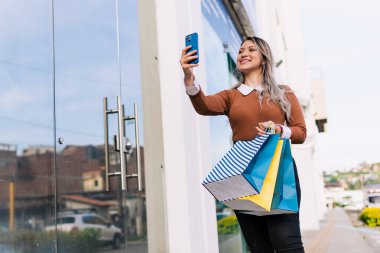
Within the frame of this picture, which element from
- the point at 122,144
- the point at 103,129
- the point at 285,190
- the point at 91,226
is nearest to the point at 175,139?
the point at 122,144

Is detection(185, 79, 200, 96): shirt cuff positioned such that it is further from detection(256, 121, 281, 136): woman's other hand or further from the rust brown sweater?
detection(256, 121, 281, 136): woman's other hand

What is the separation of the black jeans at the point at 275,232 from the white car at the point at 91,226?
72 centimetres

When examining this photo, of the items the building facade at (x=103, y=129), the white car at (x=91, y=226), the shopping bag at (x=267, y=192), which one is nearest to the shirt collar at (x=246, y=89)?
the shopping bag at (x=267, y=192)

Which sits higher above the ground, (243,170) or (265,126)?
(265,126)

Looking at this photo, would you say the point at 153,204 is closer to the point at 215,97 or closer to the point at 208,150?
the point at 208,150

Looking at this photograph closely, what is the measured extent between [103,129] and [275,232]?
102 centimetres

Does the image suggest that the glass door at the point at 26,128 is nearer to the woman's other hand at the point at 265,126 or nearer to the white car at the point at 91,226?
the white car at the point at 91,226

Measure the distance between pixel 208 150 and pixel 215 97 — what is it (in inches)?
65.1

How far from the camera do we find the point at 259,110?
203cm

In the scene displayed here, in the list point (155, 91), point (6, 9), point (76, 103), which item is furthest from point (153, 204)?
point (6, 9)

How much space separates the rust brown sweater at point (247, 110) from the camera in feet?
6.63

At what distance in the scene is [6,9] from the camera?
1.77m

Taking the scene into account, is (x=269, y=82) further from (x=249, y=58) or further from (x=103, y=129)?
(x=103, y=129)

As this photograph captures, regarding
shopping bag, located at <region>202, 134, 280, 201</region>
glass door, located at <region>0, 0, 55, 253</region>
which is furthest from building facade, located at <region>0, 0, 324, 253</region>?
shopping bag, located at <region>202, 134, 280, 201</region>
